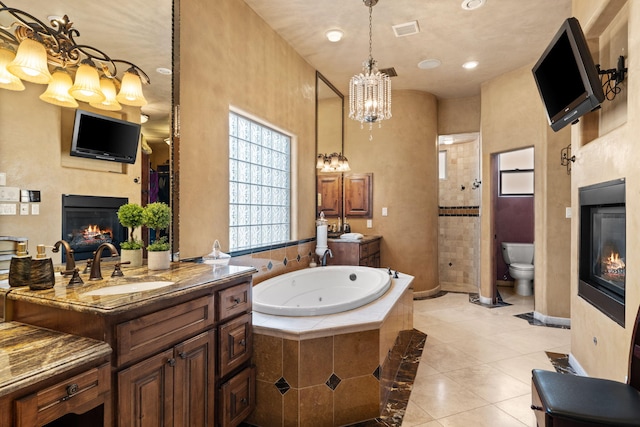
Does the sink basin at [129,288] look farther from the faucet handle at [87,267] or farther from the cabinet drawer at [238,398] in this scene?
the cabinet drawer at [238,398]

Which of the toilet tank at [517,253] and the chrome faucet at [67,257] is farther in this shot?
the toilet tank at [517,253]

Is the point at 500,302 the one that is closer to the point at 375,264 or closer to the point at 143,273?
the point at 375,264

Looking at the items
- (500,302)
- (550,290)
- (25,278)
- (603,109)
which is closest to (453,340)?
(550,290)

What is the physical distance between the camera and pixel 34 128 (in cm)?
146

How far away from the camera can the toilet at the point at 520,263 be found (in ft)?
16.8

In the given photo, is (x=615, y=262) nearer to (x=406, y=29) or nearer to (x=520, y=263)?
(x=406, y=29)

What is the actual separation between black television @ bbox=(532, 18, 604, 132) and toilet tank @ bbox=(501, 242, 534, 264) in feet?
11.5

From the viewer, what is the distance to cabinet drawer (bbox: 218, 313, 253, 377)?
1.76 m

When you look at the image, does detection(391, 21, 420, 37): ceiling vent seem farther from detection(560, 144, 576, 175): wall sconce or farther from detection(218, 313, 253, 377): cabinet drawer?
detection(218, 313, 253, 377): cabinet drawer

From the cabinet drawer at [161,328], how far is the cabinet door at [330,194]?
11.6 ft

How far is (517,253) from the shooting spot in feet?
18.4

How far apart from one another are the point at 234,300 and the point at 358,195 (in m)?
3.52

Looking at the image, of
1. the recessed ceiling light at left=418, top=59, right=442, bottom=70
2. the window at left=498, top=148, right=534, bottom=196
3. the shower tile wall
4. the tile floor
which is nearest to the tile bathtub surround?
the tile floor

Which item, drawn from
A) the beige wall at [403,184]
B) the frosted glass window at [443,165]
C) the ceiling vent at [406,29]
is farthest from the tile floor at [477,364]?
the ceiling vent at [406,29]
